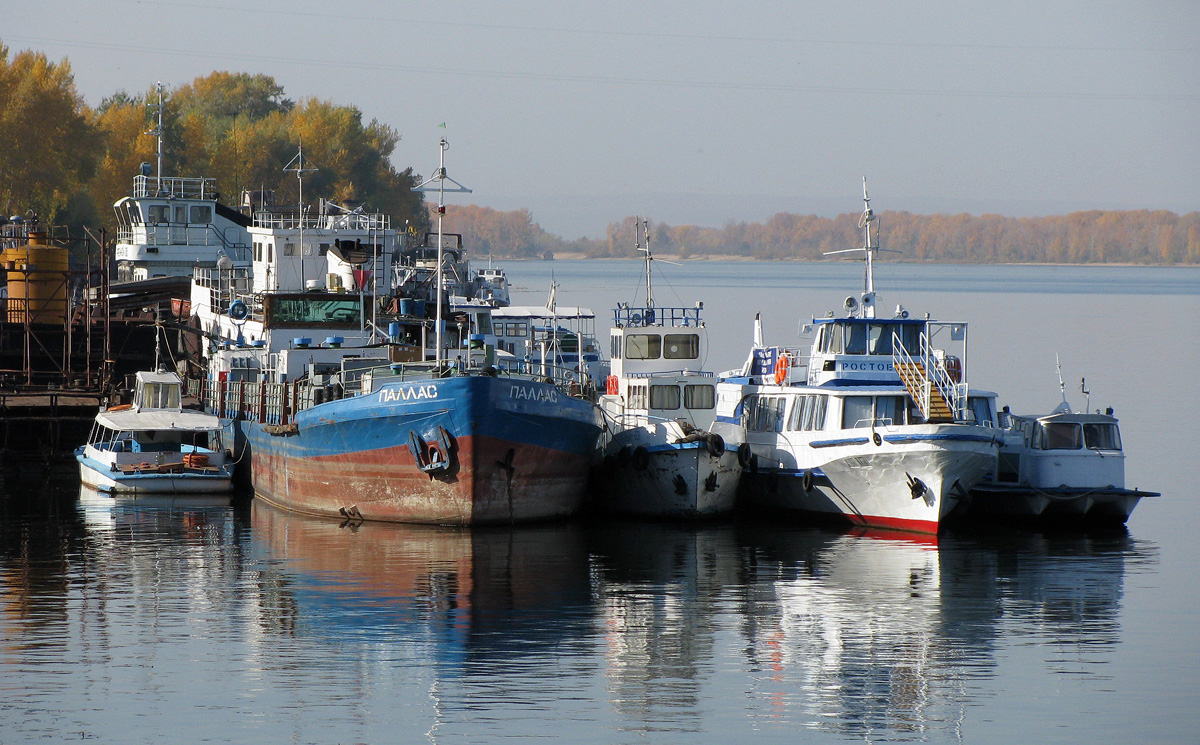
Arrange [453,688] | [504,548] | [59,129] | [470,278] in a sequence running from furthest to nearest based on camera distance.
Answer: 1. [59,129]
2. [470,278]
3. [504,548]
4. [453,688]

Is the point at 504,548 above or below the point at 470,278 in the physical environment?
below

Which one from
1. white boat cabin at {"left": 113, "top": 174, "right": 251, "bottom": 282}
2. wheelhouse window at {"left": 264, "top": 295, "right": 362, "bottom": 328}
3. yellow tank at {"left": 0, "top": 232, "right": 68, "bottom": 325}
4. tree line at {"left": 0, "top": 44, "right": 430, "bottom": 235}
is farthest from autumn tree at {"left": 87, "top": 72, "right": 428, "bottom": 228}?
wheelhouse window at {"left": 264, "top": 295, "right": 362, "bottom": 328}

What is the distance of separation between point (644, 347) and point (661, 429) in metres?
5.28

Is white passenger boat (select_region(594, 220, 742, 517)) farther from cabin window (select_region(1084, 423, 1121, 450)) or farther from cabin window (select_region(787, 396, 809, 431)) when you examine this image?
cabin window (select_region(1084, 423, 1121, 450))

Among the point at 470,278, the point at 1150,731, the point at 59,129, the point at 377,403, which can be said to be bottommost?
the point at 1150,731

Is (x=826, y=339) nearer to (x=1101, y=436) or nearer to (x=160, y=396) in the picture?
(x=1101, y=436)

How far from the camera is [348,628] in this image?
2545cm

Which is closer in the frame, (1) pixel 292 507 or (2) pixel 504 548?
(2) pixel 504 548

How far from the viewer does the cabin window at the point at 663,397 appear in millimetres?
40844

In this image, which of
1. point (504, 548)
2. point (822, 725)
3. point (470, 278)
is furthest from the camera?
point (470, 278)

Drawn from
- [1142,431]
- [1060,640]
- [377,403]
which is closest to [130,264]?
[377,403]

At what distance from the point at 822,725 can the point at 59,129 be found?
86.0 metres

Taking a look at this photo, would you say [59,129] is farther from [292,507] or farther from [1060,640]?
[1060,640]

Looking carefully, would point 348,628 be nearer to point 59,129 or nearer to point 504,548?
point 504,548
